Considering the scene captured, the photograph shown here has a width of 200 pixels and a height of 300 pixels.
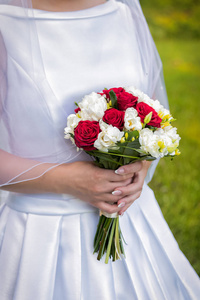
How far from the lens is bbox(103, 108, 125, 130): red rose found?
4.62 feet

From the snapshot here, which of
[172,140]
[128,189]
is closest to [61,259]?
[128,189]

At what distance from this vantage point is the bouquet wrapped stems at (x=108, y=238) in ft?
5.34

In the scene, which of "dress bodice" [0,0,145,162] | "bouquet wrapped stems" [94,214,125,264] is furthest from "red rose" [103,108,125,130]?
"bouquet wrapped stems" [94,214,125,264]

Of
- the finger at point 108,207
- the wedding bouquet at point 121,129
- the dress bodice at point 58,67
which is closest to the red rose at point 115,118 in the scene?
the wedding bouquet at point 121,129

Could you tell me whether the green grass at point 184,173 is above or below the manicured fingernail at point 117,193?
below

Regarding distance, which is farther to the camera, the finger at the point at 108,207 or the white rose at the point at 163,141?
the finger at the point at 108,207

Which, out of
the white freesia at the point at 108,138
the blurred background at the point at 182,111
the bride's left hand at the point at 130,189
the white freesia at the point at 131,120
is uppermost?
the white freesia at the point at 131,120

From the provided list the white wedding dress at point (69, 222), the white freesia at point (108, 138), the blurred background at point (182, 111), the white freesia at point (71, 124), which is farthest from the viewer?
the blurred background at point (182, 111)

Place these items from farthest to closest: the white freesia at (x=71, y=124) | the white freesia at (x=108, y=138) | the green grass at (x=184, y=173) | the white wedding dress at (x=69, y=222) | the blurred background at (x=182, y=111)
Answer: the blurred background at (x=182, y=111) → the green grass at (x=184, y=173) → the white wedding dress at (x=69, y=222) → the white freesia at (x=71, y=124) → the white freesia at (x=108, y=138)

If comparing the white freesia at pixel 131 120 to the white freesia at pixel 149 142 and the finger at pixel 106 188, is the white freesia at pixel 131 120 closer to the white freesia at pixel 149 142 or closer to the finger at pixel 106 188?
the white freesia at pixel 149 142

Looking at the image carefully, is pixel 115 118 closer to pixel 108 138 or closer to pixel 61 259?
pixel 108 138

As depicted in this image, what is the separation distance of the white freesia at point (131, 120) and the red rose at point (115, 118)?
19 mm

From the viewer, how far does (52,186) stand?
158 centimetres

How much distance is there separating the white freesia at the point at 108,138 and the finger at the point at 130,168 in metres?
0.15
